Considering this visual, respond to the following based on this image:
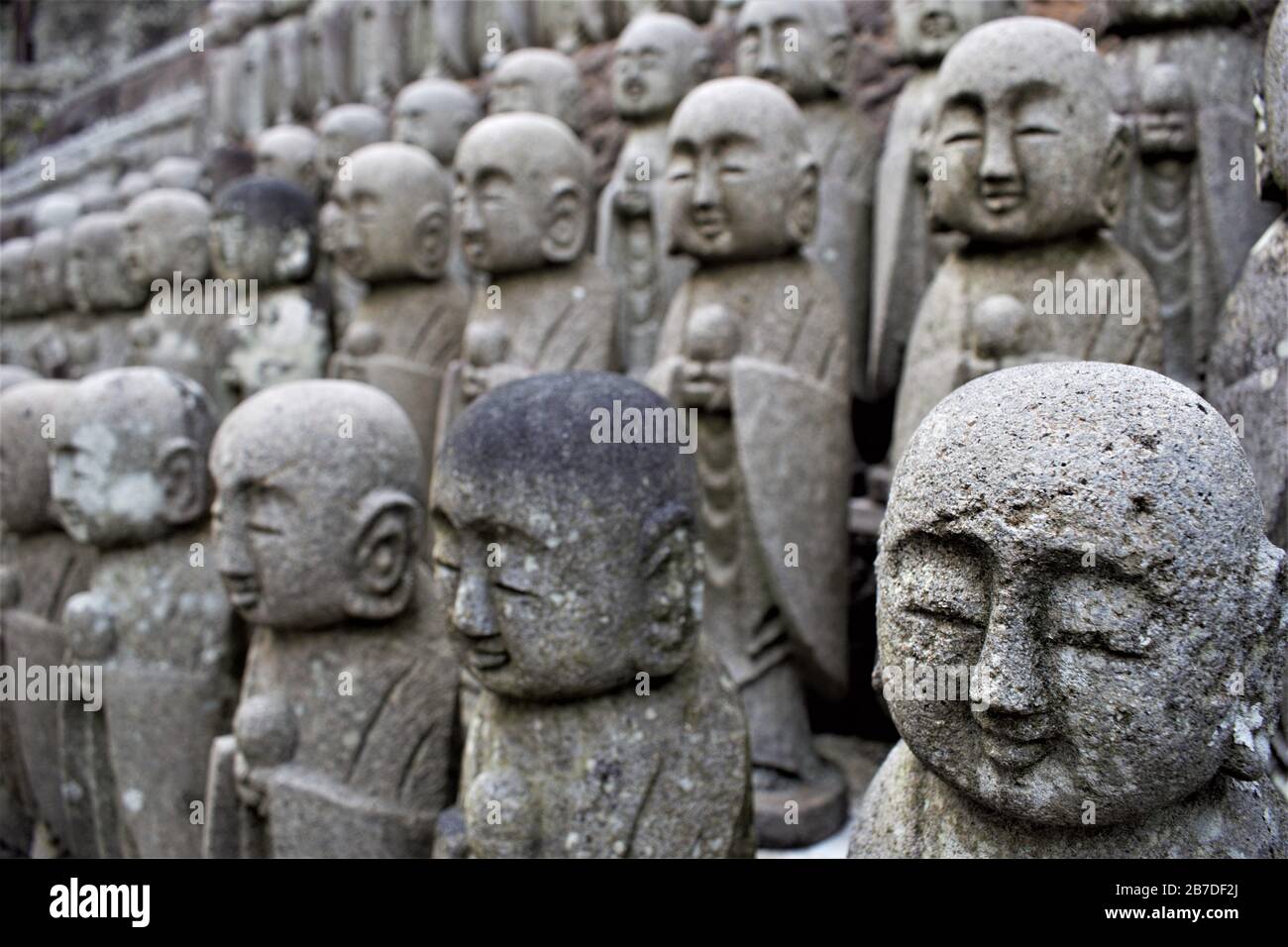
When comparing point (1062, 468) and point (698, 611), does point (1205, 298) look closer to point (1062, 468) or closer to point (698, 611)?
point (698, 611)

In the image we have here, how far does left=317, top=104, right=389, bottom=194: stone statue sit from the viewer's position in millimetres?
7363

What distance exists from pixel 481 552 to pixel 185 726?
1.93 meters

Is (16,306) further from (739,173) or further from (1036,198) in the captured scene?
(1036,198)

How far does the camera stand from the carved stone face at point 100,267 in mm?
7727

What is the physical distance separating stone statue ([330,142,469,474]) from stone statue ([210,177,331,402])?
0.52 meters

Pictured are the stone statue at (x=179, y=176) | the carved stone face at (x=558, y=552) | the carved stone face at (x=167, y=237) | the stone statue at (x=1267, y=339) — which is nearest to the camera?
the carved stone face at (x=558, y=552)

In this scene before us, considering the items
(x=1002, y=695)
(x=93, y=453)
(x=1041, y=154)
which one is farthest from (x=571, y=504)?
(x=93, y=453)

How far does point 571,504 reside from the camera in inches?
107

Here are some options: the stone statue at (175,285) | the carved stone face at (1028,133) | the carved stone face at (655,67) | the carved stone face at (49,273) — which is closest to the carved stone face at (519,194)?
the carved stone face at (655,67)

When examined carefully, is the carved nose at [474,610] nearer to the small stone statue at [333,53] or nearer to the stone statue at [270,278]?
the stone statue at [270,278]

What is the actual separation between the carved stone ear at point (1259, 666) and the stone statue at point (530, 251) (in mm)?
3316

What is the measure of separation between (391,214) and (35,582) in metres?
2.15

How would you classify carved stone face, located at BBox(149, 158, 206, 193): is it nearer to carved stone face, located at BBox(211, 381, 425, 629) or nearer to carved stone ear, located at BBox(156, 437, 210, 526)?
carved stone ear, located at BBox(156, 437, 210, 526)

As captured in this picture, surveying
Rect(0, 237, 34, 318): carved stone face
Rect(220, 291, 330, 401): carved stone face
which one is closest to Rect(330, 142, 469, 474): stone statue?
Rect(220, 291, 330, 401): carved stone face
